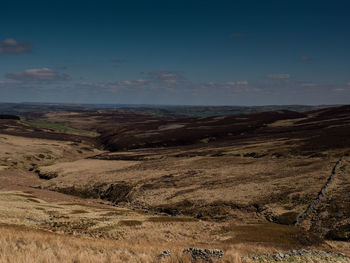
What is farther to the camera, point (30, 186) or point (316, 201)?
point (30, 186)

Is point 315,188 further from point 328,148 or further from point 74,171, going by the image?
point 74,171

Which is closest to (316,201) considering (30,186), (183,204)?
(183,204)

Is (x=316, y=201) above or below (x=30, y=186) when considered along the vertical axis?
above

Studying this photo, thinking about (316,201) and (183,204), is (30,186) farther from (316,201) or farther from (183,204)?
(316,201)

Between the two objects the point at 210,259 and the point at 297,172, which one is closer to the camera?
the point at 210,259

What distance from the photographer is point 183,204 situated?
56.2 metres

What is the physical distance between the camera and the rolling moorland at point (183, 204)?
1577 centimetres

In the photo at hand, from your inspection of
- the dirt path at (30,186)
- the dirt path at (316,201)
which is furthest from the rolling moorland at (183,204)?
the dirt path at (30,186)

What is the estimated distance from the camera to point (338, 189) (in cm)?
4912

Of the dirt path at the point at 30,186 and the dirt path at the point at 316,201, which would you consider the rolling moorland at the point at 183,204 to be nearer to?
the dirt path at the point at 316,201

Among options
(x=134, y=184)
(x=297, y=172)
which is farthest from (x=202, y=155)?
(x=297, y=172)

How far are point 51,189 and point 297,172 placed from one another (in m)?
68.0

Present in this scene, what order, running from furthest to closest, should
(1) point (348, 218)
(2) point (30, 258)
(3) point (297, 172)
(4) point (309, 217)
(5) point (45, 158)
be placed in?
(5) point (45, 158), (3) point (297, 172), (4) point (309, 217), (1) point (348, 218), (2) point (30, 258)

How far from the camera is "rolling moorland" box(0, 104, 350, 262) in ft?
51.7
